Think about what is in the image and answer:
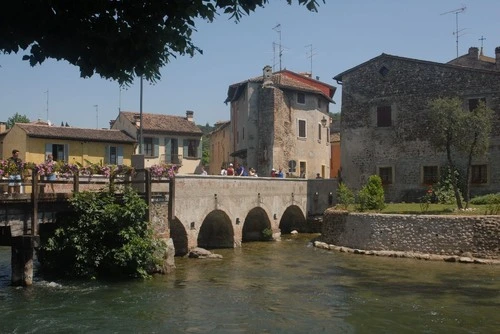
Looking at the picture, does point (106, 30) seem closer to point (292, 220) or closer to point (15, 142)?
point (292, 220)

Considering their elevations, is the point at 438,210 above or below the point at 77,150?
below

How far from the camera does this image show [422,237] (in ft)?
87.0

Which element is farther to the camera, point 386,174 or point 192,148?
point 192,148

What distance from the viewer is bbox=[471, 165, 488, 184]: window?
34281 mm

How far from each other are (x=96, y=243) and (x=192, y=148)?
28.9 meters

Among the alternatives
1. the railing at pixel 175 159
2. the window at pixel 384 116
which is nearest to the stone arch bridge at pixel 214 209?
the window at pixel 384 116

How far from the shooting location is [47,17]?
6.31m

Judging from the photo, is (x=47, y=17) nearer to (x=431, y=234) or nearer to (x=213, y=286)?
(x=213, y=286)

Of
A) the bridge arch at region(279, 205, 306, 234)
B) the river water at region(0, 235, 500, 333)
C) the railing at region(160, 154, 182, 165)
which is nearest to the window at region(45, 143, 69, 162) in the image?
the railing at region(160, 154, 182, 165)

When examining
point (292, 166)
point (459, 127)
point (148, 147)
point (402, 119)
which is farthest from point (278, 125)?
point (459, 127)

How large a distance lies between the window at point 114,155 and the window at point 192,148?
25.6 feet

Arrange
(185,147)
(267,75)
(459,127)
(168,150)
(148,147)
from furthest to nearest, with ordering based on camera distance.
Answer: (185,147), (168,150), (148,147), (267,75), (459,127)

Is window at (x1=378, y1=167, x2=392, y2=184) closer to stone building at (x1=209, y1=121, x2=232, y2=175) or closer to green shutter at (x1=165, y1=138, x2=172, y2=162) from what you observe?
green shutter at (x1=165, y1=138, x2=172, y2=162)

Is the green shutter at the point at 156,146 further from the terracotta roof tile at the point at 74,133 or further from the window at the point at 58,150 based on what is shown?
the window at the point at 58,150
